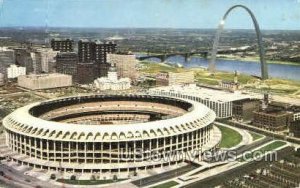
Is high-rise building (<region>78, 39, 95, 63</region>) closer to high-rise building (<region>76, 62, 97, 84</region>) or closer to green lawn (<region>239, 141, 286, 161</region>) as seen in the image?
high-rise building (<region>76, 62, 97, 84</region>)

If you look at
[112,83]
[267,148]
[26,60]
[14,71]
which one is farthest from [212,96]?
[26,60]

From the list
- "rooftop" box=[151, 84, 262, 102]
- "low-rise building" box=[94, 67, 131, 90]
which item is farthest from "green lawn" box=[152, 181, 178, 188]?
"low-rise building" box=[94, 67, 131, 90]

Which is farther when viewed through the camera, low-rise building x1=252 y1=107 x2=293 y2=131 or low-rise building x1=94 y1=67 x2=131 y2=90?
low-rise building x1=94 y1=67 x2=131 y2=90

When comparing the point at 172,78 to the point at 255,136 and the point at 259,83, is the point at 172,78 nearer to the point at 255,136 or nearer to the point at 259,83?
the point at 259,83

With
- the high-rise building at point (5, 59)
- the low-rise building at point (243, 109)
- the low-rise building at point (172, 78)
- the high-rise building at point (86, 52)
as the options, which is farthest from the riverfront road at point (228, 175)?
the high-rise building at point (5, 59)

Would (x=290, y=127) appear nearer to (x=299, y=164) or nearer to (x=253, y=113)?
(x=253, y=113)

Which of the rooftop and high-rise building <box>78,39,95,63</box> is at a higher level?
high-rise building <box>78,39,95,63</box>
